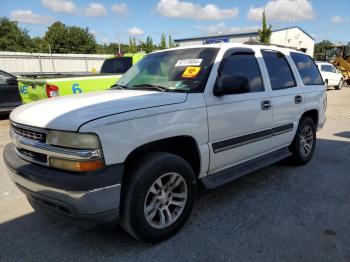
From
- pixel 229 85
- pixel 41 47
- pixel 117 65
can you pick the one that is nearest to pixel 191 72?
pixel 229 85

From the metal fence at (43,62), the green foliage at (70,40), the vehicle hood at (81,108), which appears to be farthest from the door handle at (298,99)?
the green foliage at (70,40)

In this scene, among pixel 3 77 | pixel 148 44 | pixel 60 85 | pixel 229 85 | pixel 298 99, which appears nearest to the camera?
pixel 229 85

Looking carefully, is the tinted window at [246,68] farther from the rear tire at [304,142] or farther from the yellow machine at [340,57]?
the yellow machine at [340,57]

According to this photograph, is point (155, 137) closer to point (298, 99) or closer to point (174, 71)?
point (174, 71)

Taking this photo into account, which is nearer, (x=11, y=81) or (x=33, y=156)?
(x=33, y=156)

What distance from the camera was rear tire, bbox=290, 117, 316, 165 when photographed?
4.92 m

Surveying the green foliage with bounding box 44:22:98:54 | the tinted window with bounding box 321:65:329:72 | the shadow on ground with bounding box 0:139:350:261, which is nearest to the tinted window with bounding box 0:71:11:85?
the shadow on ground with bounding box 0:139:350:261

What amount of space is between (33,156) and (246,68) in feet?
8.47

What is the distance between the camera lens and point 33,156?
108 inches

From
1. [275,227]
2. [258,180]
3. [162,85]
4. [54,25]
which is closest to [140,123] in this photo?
[162,85]

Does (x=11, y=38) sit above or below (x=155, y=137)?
above

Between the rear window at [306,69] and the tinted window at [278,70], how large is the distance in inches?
15.0

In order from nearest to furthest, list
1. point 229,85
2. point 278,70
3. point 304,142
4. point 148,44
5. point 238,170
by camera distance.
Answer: point 229,85 < point 238,170 < point 278,70 < point 304,142 < point 148,44

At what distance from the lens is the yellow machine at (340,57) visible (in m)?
25.3
